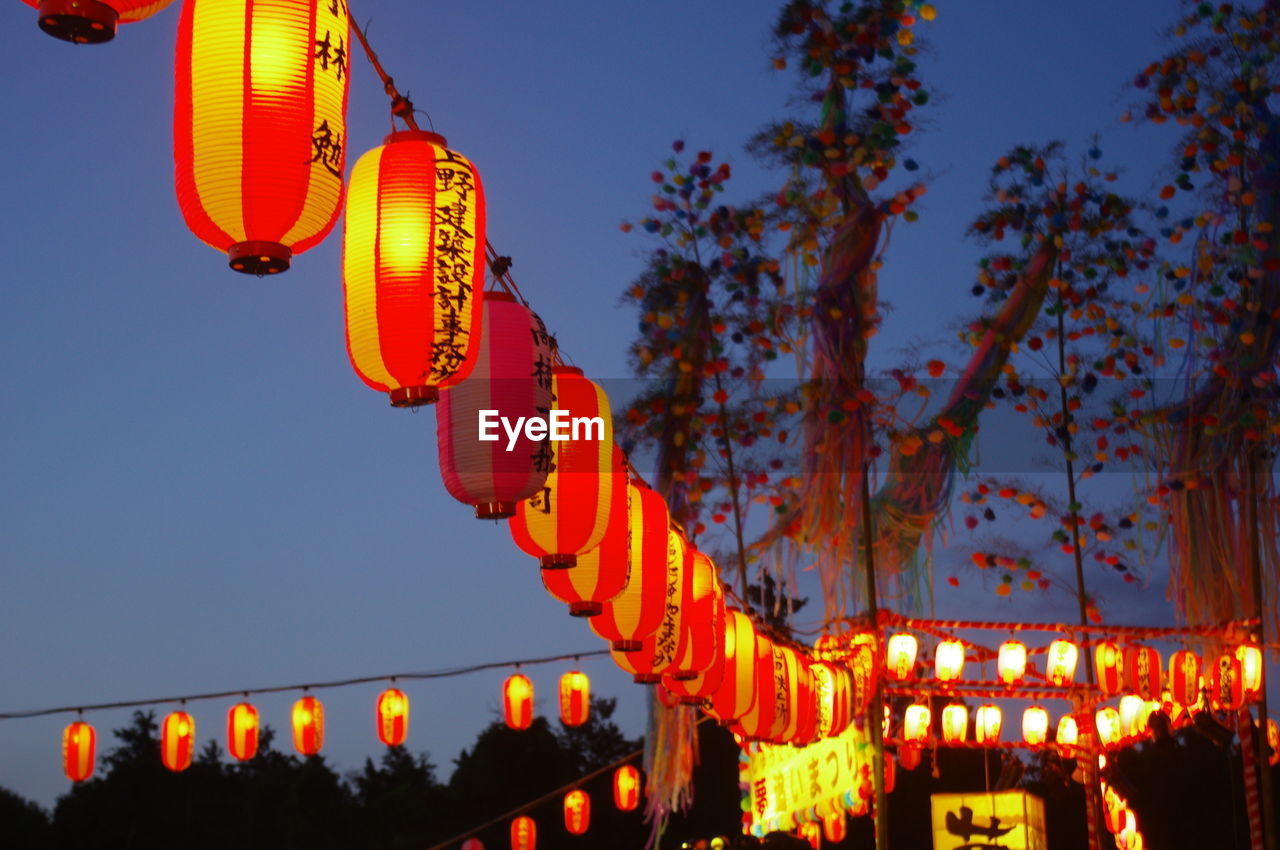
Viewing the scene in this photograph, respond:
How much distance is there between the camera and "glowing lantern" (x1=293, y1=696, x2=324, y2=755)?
13.8 metres

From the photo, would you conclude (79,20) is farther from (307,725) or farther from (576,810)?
(576,810)

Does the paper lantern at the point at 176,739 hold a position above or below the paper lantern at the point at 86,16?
below

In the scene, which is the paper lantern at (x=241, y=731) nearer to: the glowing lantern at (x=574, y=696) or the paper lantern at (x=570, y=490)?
the glowing lantern at (x=574, y=696)

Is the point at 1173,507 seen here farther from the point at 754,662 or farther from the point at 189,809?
the point at 189,809

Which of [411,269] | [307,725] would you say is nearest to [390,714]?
[307,725]

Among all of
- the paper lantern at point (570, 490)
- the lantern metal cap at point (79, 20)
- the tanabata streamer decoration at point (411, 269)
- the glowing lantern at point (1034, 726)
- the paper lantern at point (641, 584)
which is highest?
the lantern metal cap at point (79, 20)

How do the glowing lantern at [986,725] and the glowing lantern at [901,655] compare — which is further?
the glowing lantern at [986,725]

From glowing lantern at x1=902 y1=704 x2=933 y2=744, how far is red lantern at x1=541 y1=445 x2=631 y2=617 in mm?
8691

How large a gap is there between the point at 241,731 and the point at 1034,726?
809 cm

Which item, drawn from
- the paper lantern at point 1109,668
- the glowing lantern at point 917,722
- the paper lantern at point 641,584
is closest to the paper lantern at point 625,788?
the glowing lantern at point 917,722

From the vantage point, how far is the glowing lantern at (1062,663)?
13922 mm

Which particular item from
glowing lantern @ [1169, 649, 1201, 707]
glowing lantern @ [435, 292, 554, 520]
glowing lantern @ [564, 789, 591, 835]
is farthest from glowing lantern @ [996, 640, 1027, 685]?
glowing lantern @ [435, 292, 554, 520]

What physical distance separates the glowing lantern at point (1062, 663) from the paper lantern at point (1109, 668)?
0.51m

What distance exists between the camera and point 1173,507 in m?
12.8
